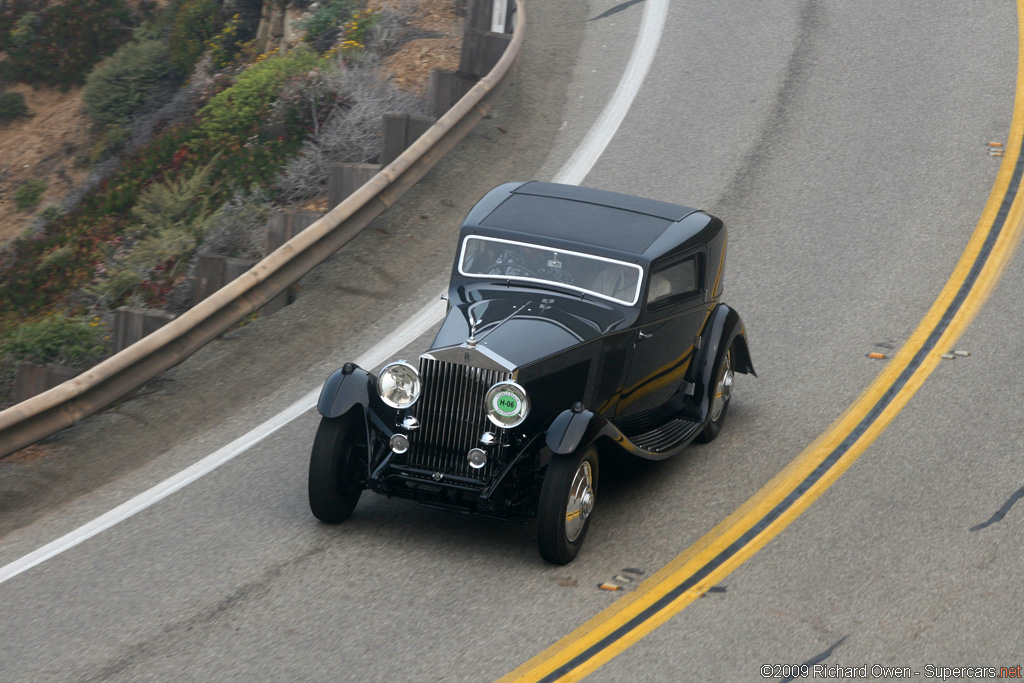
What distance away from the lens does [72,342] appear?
505 inches

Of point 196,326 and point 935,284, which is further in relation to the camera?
point 935,284

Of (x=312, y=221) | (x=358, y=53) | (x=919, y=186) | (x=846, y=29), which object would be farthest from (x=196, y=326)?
(x=846, y=29)

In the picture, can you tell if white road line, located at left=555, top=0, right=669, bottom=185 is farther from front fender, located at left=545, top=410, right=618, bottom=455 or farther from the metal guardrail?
front fender, located at left=545, top=410, right=618, bottom=455

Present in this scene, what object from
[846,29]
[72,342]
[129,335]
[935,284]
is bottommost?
[72,342]

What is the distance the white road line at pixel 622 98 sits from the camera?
13695 millimetres

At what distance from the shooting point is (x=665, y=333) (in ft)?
28.1

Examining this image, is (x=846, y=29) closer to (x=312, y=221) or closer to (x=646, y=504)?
(x=312, y=221)

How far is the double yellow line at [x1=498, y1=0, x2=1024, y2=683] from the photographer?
6473 millimetres

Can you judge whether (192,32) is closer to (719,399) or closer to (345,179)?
(345,179)

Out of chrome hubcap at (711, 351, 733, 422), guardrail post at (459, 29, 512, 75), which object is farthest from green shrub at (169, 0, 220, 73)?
chrome hubcap at (711, 351, 733, 422)

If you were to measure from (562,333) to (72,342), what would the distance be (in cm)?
737

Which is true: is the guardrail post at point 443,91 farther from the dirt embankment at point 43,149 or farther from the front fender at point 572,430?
the dirt embankment at point 43,149

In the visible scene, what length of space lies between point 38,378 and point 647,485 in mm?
6088
